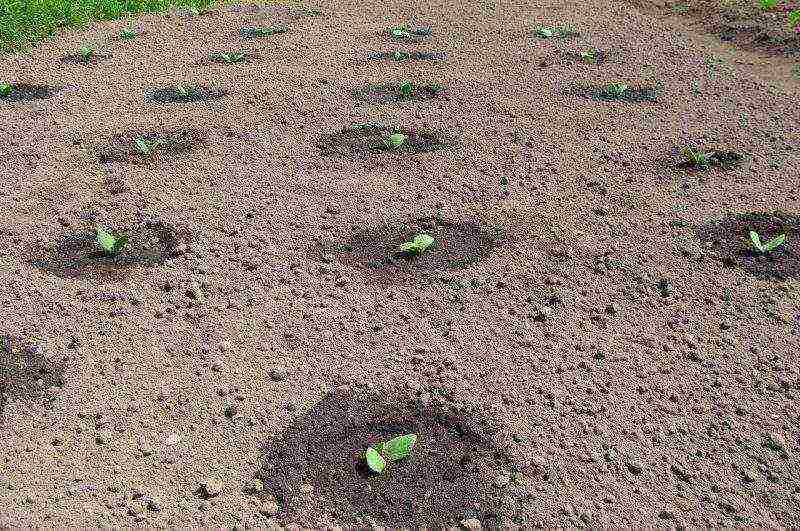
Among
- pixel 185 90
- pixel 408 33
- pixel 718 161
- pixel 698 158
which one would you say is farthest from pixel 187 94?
pixel 718 161

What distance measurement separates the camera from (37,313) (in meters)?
4.00

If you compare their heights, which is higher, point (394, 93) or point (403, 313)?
point (394, 93)

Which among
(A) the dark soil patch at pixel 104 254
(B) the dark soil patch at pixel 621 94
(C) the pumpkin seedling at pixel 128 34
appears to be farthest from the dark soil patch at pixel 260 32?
(A) the dark soil patch at pixel 104 254

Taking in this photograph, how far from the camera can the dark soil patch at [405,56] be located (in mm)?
7898

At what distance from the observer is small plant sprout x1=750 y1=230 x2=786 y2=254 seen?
4438 millimetres

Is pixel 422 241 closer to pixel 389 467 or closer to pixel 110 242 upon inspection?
pixel 389 467

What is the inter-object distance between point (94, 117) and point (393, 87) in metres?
2.68

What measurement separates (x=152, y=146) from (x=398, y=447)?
12.3ft

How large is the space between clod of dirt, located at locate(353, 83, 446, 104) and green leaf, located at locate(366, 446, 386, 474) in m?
4.27

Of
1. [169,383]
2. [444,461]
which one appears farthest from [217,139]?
[444,461]

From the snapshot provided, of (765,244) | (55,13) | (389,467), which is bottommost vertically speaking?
(765,244)

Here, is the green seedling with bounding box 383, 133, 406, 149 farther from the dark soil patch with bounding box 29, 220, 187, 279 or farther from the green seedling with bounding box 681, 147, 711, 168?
the green seedling with bounding box 681, 147, 711, 168

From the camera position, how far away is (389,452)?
312cm

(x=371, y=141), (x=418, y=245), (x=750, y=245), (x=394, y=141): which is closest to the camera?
(x=418, y=245)
